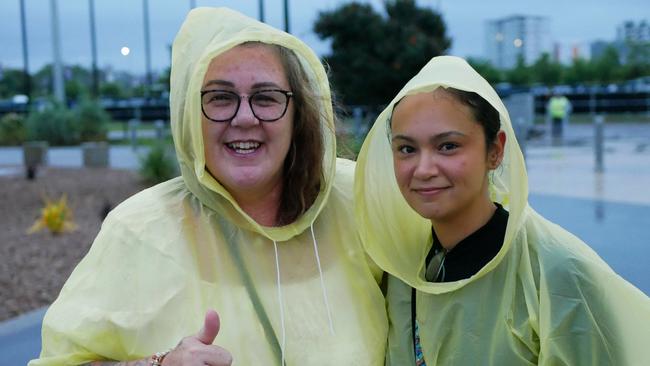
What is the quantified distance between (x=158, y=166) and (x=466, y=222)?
11.1 m

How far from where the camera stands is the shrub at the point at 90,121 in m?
23.6

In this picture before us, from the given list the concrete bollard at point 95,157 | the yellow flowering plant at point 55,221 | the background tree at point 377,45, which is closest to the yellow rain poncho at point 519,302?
the yellow flowering plant at point 55,221

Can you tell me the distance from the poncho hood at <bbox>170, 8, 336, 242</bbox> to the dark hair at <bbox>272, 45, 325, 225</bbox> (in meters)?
0.03

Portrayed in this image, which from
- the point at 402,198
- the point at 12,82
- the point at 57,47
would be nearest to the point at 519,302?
the point at 402,198

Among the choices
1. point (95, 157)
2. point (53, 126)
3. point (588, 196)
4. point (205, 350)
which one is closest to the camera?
point (205, 350)

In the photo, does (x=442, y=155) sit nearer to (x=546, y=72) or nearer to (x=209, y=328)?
(x=209, y=328)

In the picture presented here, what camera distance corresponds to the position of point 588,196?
9.59m

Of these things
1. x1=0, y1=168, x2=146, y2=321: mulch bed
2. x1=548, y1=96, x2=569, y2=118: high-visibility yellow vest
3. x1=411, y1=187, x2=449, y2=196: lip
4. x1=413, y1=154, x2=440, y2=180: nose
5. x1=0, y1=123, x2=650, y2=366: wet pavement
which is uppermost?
x1=413, y1=154, x2=440, y2=180: nose

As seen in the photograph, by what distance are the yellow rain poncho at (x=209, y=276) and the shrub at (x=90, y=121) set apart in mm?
22376

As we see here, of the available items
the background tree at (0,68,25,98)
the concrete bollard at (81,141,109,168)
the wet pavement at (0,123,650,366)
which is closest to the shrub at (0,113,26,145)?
the wet pavement at (0,123,650,366)

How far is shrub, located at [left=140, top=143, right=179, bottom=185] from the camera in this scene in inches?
496

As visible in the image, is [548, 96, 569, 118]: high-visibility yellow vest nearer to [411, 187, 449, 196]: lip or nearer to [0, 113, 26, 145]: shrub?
[0, 113, 26, 145]: shrub

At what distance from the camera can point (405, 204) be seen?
7.22 feet

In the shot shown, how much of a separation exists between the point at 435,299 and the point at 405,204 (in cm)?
35
